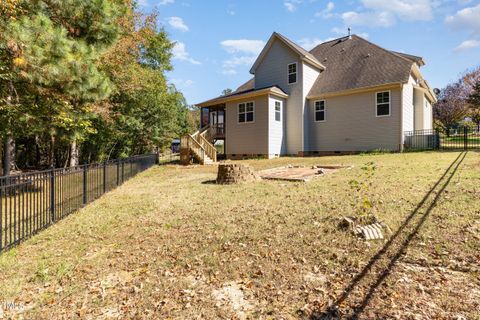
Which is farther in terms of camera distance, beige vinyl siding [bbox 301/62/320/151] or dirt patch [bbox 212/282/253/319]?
beige vinyl siding [bbox 301/62/320/151]

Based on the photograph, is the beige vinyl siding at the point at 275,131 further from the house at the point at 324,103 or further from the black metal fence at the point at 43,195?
the black metal fence at the point at 43,195

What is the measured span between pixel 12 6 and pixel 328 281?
880cm

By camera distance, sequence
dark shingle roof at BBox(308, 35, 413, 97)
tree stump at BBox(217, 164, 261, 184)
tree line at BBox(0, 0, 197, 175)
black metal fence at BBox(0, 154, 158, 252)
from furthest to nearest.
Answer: dark shingle roof at BBox(308, 35, 413, 97)
tree stump at BBox(217, 164, 261, 184)
tree line at BBox(0, 0, 197, 175)
black metal fence at BBox(0, 154, 158, 252)

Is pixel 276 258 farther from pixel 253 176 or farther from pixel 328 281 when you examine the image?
pixel 253 176

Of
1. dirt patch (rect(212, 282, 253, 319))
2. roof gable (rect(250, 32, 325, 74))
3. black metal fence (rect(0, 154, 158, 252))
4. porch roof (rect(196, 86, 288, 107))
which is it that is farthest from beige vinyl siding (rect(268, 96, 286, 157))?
dirt patch (rect(212, 282, 253, 319))

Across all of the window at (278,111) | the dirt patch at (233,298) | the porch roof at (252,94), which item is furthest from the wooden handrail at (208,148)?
the dirt patch at (233,298)

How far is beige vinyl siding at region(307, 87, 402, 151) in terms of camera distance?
15.7 metres

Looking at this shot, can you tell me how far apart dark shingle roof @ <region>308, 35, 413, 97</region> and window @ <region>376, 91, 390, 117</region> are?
26.9 inches

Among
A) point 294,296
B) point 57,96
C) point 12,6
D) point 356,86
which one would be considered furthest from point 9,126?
point 356,86

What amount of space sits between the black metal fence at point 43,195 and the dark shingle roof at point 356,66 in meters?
14.5

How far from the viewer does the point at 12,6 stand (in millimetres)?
6633

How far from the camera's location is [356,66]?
18062 mm

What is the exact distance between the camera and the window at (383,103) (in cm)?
1586

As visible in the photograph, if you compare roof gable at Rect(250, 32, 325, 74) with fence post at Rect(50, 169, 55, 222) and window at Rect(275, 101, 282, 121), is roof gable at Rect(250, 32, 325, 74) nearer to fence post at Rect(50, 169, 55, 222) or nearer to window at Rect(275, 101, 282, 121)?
window at Rect(275, 101, 282, 121)
